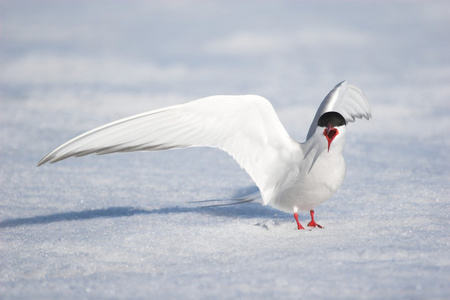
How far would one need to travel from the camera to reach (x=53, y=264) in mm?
2592

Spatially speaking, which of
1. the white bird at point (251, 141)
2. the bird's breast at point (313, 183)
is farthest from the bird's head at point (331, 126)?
the bird's breast at point (313, 183)

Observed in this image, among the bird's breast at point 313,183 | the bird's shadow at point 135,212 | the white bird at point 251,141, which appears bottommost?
the bird's shadow at point 135,212

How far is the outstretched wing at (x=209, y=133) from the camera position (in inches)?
109

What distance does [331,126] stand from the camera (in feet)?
9.21

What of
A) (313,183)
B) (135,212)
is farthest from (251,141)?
(135,212)

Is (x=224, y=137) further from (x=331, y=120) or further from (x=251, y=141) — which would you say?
(x=331, y=120)

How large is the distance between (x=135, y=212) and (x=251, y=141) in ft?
3.09

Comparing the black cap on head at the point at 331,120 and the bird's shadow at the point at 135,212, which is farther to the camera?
the bird's shadow at the point at 135,212

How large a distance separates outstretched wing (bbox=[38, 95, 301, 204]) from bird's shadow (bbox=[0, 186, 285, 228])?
0.48 m

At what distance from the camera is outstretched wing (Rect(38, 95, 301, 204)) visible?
9.08 feet

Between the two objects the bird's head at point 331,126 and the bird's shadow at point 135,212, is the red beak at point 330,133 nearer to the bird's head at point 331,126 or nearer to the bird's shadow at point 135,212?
the bird's head at point 331,126

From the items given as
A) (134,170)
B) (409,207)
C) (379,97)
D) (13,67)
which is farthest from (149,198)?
(13,67)

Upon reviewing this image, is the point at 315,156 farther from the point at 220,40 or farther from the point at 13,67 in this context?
the point at 220,40

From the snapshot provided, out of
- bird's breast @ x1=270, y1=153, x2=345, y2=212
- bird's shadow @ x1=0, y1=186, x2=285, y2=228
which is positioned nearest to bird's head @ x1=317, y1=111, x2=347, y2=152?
bird's breast @ x1=270, y1=153, x2=345, y2=212
